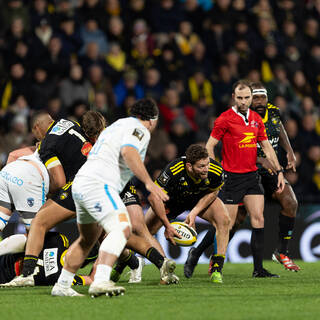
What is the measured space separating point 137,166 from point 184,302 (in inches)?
47.8

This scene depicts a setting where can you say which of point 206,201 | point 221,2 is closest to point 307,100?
point 221,2

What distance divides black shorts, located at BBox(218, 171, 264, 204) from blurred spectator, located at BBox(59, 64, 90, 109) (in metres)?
5.24

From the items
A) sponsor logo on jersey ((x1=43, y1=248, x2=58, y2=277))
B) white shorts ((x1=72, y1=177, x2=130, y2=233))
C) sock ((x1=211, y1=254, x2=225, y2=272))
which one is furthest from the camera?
sock ((x1=211, y1=254, x2=225, y2=272))

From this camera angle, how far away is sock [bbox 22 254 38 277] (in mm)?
8125

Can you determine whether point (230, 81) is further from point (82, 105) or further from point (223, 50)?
point (82, 105)

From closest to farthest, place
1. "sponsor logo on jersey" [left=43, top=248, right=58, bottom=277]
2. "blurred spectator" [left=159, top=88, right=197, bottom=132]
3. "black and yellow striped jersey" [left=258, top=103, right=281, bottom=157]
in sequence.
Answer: "sponsor logo on jersey" [left=43, top=248, right=58, bottom=277]
"black and yellow striped jersey" [left=258, top=103, right=281, bottom=157]
"blurred spectator" [left=159, top=88, right=197, bottom=132]

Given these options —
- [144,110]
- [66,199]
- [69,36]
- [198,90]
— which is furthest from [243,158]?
[69,36]

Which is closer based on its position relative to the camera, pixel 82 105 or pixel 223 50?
pixel 82 105

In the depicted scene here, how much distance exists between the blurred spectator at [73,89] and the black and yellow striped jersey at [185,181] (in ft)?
18.3

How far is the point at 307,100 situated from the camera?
15.7m

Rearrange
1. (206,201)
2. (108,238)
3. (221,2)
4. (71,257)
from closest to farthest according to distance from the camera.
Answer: (108,238) → (71,257) → (206,201) → (221,2)

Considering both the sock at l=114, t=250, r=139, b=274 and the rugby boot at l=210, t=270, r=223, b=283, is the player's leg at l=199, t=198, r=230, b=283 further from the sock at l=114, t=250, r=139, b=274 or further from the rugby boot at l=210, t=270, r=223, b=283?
the sock at l=114, t=250, r=139, b=274

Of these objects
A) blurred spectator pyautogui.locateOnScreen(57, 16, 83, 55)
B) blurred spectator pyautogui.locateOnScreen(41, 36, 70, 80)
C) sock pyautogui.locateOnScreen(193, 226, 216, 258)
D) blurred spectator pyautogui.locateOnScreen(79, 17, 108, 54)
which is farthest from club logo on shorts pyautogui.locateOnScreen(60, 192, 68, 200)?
blurred spectator pyautogui.locateOnScreen(79, 17, 108, 54)

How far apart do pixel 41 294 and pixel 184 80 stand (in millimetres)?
8572
